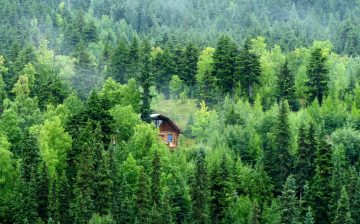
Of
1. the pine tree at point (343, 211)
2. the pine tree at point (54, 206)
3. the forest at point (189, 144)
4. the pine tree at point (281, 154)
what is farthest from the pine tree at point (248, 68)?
the pine tree at point (54, 206)

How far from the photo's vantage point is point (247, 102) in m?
118

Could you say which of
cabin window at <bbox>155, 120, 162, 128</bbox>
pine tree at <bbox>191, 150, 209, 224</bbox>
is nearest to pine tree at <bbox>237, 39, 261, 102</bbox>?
cabin window at <bbox>155, 120, 162, 128</bbox>

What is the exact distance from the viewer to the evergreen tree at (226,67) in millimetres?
125188

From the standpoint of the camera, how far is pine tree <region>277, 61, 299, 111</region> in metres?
121

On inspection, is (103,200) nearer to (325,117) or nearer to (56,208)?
(56,208)

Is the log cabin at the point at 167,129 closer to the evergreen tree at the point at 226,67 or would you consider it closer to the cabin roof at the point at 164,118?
the cabin roof at the point at 164,118

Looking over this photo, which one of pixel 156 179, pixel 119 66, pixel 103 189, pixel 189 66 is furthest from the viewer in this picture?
pixel 119 66

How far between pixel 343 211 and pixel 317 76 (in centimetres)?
4355

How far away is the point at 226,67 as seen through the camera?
125 m

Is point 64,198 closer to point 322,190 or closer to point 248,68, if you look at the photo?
point 322,190

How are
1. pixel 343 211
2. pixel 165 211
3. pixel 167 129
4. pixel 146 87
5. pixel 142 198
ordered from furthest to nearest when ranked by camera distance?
pixel 167 129
pixel 146 87
pixel 142 198
pixel 343 211
pixel 165 211

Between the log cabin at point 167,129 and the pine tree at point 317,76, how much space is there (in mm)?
23205

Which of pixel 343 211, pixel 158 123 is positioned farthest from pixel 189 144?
pixel 343 211

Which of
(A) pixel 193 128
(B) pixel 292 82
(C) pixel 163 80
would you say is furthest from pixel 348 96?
(C) pixel 163 80
